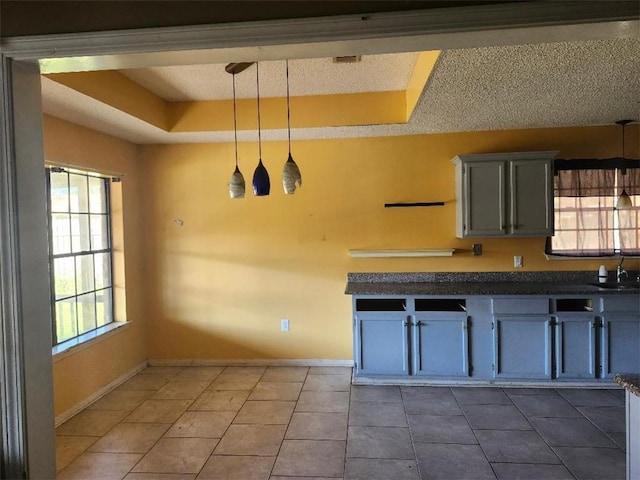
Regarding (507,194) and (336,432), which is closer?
(336,432)

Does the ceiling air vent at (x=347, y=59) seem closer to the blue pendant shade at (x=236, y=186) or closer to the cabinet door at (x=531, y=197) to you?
the blue pendant shade at (x=236, y=186)

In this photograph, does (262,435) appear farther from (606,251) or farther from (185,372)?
(606,251)

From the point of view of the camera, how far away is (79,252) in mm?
3633

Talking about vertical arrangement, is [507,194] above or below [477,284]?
above

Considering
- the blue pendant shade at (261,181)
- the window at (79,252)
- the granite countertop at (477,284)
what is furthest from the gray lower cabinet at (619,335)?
the window at (79,252)

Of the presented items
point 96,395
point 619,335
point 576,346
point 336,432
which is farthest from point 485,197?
point 96,395

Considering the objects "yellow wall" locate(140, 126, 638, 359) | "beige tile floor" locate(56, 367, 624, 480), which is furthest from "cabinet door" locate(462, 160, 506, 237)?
"beige tile floor" locate(56, 367, 624, 480)

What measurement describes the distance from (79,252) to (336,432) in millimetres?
2644

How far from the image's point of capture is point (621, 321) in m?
3.62

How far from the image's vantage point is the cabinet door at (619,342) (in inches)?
142

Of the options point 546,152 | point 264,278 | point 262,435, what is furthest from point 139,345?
point 546,152

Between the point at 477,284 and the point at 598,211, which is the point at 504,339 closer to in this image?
the point at 477,284

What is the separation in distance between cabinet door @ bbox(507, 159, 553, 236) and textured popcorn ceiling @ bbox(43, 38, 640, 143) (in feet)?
1.40

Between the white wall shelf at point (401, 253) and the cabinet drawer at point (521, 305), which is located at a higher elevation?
the white wall shelf at point (401, 253)
